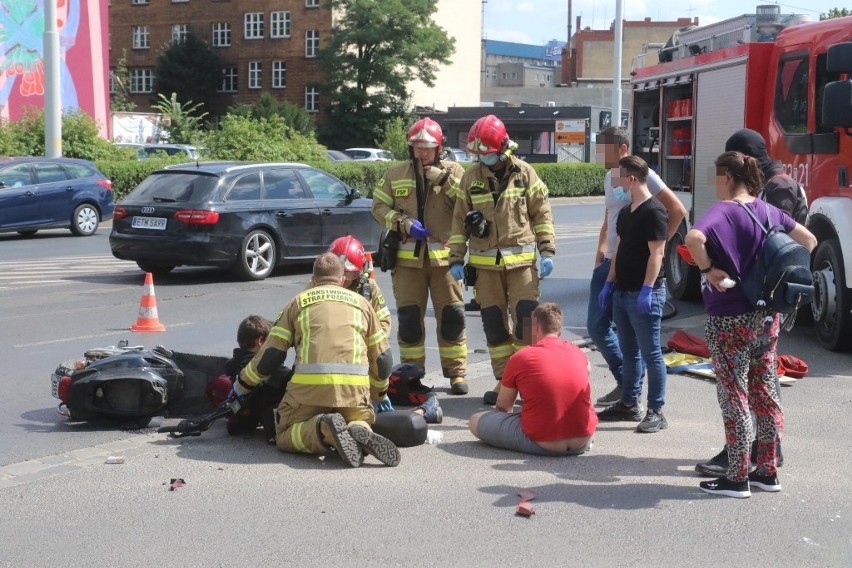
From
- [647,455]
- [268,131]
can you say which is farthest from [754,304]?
[268,131]

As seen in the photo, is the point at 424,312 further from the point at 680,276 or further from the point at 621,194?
the point at 680,276

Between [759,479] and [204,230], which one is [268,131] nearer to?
[204,230]

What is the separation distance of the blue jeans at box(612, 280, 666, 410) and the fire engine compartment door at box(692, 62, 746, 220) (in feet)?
16.3

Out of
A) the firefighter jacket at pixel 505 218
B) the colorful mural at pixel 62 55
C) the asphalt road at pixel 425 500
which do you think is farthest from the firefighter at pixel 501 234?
the colorful mural at pixel 62 55

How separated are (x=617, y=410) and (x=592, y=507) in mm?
1958

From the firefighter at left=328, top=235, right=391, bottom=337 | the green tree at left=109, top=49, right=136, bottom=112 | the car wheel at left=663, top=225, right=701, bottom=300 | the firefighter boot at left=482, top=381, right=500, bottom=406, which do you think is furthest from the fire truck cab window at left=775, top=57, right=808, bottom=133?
the green tree at left=109, top=49, right=136, bottom=112

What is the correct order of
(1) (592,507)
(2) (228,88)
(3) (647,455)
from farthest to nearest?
1. (2) (228,88)
2. (3) (647,455)
3. (1) (592,507)

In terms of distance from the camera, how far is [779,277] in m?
A: 5.64

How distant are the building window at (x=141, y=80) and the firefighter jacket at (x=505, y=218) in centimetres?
7003

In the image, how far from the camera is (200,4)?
240ft

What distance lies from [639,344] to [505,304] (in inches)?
43.7

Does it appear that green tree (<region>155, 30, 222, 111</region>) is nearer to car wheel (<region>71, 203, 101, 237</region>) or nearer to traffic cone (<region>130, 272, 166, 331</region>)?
car wheel (<region>71, 203, 101, 237</region>)

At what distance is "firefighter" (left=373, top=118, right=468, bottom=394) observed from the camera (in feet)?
27.2

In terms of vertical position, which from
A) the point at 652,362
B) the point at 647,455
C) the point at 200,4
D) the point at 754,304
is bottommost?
the point at 647,455
